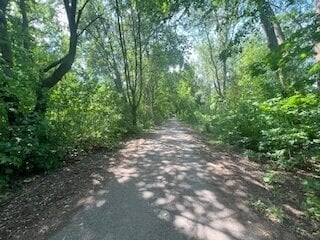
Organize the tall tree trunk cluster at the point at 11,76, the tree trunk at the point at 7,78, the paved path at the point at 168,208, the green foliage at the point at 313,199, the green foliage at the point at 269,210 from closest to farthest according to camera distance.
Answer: the paved path at the point at 168,208 → the green foliage at the point at 269,210 → the green foliage at the point at 313,199 → the tree trunk at the point at 7,78 → the tall tree trunk cluster at the point at 11,76

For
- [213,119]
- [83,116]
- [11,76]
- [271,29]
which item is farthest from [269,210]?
[213,119]

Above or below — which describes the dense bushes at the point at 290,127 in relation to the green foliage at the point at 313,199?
above

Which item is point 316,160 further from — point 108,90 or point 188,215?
point 108,90

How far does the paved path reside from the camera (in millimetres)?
3467

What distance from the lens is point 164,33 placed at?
59.5 feet

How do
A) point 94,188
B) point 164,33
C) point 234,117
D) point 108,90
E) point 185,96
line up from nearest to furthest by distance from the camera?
point 94,188 < point 234,117 < point 108,90 < point 164,33 < point 185,96

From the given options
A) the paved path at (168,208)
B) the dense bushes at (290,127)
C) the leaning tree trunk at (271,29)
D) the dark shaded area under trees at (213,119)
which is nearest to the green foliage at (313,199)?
the dark shaded area under trees at (213,119)

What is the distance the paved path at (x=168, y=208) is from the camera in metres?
3.47

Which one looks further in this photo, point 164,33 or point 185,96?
point 185,96

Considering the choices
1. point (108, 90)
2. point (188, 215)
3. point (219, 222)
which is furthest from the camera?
point (108, 90)

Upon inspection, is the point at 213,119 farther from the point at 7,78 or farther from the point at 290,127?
the point at 7,78

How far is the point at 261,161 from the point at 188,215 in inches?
157

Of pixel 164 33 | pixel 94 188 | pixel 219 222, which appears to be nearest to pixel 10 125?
pixel 94 188

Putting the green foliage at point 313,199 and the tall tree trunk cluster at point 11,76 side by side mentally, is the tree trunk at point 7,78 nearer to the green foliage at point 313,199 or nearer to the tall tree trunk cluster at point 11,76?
the tall tree trunk cluster at point 11,76
